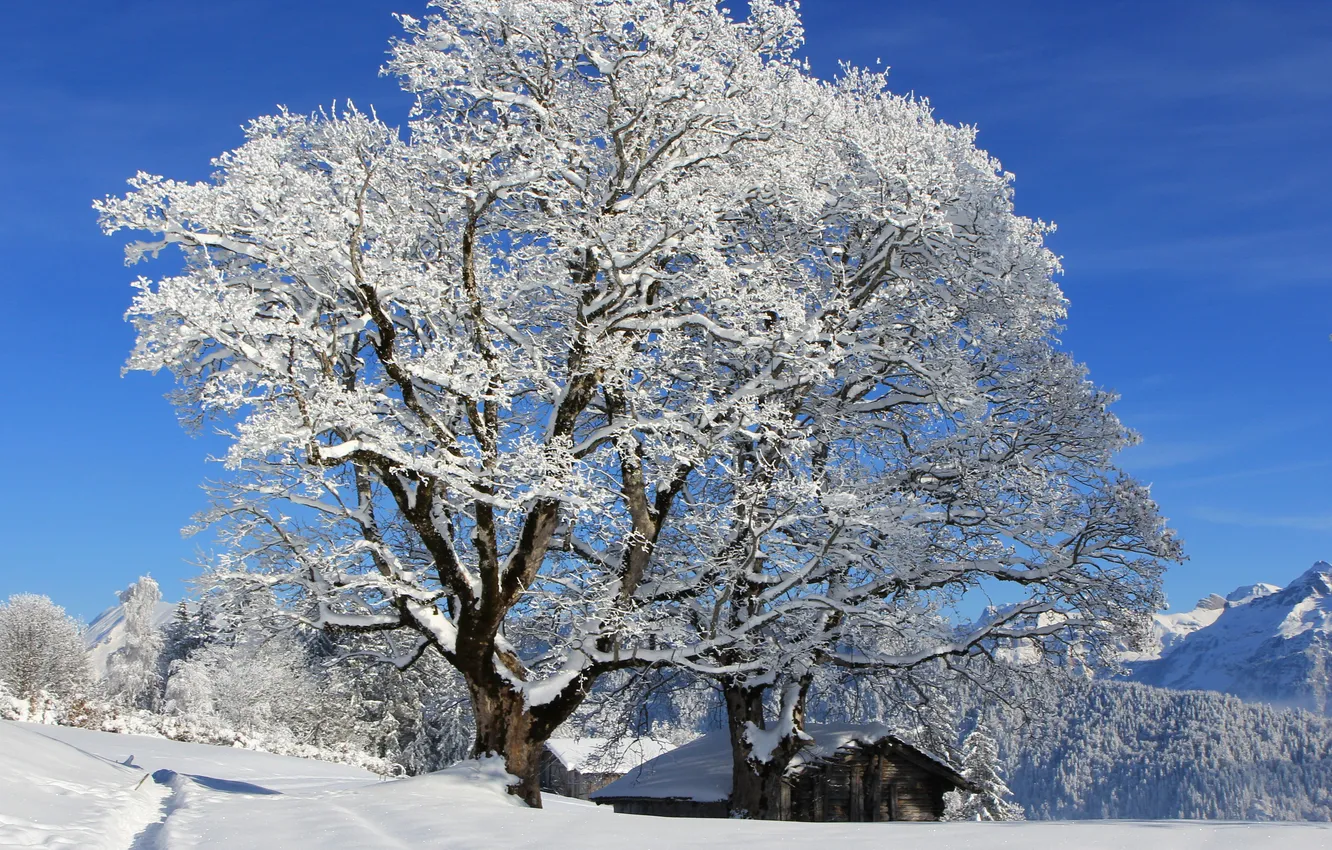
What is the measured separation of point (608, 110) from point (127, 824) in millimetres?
10973

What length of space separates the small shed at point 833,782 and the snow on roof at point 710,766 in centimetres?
2

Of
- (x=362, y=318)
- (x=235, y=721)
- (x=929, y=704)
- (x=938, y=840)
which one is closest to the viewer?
(x=938, y=840)

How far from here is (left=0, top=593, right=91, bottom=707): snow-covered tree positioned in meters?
48.8

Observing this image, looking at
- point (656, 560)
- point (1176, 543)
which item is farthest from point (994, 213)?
point (656, 560)

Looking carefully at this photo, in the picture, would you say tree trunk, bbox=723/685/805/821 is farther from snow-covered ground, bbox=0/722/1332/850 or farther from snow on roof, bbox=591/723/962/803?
snow-covered ground, bbox=0/722/1332/850

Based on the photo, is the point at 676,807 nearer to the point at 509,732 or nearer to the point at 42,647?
the point at 509,732

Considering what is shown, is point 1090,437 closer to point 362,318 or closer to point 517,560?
point 517,560

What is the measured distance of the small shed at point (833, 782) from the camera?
849 inches

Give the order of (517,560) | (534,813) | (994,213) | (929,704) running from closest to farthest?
(534,813) < (517,560) < (994,213) < (929,704)

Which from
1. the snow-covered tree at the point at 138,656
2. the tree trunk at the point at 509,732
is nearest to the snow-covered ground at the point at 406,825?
the tree trunk at the point at 509,732

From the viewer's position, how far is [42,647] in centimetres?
5156

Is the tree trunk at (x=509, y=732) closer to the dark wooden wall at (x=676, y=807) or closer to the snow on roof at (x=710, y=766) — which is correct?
the dark wooden wall at (x=676, y=807)

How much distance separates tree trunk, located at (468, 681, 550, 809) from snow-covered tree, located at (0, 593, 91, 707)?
43.4m

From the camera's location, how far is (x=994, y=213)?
51.6 ft
